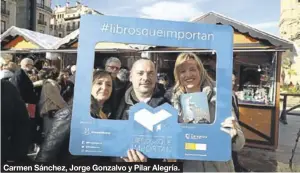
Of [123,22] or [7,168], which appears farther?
[7,168]

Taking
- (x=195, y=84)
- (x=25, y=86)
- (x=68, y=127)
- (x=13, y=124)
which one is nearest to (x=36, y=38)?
(x=25, y=86)

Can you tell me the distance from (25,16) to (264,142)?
17.1 feet

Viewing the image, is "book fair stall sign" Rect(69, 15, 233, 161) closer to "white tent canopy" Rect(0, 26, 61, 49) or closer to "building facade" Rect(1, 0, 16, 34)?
"building facade" Rect(1, 0, 16, 34)

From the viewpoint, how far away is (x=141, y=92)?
2178mm

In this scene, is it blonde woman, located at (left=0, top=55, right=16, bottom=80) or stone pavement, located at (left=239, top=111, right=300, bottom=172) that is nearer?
blonde woman, located at (left=0, top=55, right=16, bottom=80)

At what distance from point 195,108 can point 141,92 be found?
41cm

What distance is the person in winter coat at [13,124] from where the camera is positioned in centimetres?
222

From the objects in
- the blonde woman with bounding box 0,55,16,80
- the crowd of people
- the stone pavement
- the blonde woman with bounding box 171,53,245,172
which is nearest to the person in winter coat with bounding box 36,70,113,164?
the crowd of people

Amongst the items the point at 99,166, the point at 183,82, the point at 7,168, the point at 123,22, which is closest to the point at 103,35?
the point at 123,22

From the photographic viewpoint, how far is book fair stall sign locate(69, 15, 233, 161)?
2.12m

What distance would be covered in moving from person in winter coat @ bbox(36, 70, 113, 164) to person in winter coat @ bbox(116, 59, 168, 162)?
125 mm

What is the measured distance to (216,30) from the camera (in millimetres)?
2131

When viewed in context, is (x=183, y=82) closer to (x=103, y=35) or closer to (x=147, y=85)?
(x=147, y=85)

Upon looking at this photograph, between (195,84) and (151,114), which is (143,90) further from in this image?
(195,84)
